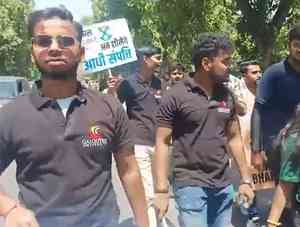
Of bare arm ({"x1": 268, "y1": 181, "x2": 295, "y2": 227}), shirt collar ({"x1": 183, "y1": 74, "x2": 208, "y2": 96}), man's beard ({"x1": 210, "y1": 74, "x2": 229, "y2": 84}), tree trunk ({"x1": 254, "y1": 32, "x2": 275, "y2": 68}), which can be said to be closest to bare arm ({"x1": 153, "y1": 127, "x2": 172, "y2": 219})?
shirt collar ({"x1": 183, "y1": 74, "x2": 208, "y2": 96})

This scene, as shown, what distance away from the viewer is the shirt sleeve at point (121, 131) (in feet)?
10.3

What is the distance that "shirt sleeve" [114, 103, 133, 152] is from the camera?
3.13m

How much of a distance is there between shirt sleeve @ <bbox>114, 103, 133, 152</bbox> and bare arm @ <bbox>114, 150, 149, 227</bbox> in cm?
3

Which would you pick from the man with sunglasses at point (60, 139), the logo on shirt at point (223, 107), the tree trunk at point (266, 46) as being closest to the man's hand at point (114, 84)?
the logo on shirt at point (223, 107)

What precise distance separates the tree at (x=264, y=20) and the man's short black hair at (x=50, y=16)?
17.8 metres

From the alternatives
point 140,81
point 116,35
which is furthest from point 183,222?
point 116,35

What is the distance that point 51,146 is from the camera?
9.72ft

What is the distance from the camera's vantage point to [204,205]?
451cm

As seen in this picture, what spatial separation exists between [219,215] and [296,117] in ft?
3.48

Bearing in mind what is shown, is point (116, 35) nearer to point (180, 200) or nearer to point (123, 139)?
point (180, 200)

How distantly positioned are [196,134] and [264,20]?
1732 cm

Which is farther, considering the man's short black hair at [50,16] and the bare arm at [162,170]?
the bare arm at [162,170]

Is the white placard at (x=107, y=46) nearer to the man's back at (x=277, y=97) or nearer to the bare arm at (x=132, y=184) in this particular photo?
the man's back at (x=277, y=97)

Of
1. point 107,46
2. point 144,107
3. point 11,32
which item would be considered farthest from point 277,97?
point 11,32
